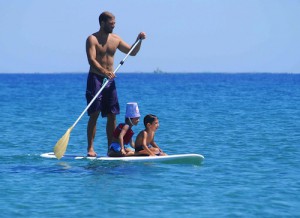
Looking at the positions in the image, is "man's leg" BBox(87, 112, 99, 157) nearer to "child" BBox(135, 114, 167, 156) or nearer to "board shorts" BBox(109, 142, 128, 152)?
"board shorts" BBox(109, 142, 128, 152)

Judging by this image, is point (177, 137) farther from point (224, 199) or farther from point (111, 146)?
point (224, 199)

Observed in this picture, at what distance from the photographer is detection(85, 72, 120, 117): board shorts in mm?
13008

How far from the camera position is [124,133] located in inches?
503

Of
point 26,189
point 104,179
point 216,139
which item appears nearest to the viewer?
point 26,189

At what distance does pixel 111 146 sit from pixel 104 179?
59.2 inches

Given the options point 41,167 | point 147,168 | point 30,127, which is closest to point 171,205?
point 147,168

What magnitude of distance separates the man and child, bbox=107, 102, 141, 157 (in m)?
0.40

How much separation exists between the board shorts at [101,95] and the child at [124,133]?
0.41m
